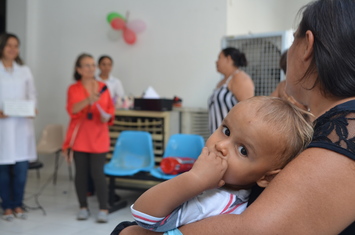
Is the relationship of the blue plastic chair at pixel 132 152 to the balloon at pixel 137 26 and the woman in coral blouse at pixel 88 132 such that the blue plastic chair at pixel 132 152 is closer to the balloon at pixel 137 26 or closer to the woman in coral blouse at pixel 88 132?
the woman in coral blouse at pixel 88 132

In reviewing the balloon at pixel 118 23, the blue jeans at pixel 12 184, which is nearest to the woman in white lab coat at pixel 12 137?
the blue jeans at pixel 12 184

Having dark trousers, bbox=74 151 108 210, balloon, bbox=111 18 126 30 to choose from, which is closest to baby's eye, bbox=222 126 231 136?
dark trousers, bbox=74 151 108 210

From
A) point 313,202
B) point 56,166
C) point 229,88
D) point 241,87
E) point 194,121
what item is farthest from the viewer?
point 56,166

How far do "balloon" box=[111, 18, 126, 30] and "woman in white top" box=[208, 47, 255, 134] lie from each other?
2101 millimetres

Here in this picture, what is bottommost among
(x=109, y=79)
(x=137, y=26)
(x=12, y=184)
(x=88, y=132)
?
(x=12, y=184)

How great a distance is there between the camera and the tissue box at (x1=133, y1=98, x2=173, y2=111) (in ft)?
14.4

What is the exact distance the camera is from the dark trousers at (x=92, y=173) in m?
3.78

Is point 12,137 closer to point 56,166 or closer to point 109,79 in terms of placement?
point 109,79

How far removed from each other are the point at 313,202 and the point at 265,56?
11.6 feet

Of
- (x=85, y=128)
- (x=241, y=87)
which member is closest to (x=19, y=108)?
(x=85, y=128)

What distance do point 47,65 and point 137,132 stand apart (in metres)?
2.63

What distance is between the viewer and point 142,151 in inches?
169

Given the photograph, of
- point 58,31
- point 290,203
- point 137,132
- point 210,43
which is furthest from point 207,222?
point 58,31

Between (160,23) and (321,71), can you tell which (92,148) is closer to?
(160,23)
